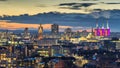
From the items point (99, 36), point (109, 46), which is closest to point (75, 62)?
point (109, 46)

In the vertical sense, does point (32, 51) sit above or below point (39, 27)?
below

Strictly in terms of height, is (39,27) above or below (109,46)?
above

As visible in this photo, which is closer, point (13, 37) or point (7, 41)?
point (13, 37)

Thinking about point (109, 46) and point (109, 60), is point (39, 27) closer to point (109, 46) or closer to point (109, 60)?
point (109, 60)

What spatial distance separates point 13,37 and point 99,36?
5.57m

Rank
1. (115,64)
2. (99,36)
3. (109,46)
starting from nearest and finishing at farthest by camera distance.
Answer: (115,64) < (109,46) < (99,36)

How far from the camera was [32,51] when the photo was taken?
1463 centimetres

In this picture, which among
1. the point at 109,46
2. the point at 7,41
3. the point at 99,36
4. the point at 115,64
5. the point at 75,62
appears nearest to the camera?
the point at 115,64

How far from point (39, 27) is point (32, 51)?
5.82ft

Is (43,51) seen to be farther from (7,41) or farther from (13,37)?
(13,37)

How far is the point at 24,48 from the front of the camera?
14.5 metres

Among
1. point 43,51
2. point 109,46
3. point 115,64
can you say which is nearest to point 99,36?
point 109,46

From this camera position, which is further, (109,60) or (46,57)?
(46,57)

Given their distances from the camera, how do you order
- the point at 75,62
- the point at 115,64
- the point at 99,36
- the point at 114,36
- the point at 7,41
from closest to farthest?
the point at 115,64 → the point at 75,62 → the point at 114,36 → the point at 7,41 → the point at 99,36
